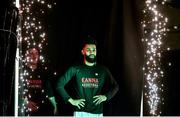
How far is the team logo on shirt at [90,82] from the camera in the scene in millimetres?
3128

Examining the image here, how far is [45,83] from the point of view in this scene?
313cm

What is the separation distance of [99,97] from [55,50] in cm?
61

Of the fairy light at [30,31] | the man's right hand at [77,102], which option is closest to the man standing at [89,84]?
the man's right hand at [77,102]

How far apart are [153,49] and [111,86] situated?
1.74 feet

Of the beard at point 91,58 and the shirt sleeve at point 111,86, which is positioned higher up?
the beard at point 91,58

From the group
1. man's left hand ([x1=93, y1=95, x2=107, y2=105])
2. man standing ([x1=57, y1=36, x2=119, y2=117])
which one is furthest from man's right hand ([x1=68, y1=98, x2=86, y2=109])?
man's left hand ([x1=93, y1=95, x2=107, y2=105])

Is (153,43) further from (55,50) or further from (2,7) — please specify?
(2,7)

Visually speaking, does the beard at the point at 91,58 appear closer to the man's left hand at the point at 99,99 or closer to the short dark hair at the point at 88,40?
the short dark hair at the point at 88,40

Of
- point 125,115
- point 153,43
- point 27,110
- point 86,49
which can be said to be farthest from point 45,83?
point 153,43

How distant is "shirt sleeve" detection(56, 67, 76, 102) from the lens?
10.2 ft

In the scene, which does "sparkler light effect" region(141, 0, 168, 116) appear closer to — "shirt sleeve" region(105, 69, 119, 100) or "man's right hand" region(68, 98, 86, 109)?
"shirt sleeve" region(105, 69, 119, 100)

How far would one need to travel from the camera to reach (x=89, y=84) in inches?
123

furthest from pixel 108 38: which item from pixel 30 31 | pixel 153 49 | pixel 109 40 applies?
pixel 30 31

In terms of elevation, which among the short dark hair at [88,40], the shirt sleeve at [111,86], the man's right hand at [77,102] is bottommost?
the man's right hand at [77,102]
